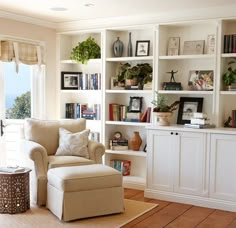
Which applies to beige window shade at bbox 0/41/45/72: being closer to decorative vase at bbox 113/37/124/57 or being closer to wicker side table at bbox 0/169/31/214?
decorative vase at bbox 113/37/124/57

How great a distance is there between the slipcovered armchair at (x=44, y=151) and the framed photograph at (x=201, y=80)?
4.77ft

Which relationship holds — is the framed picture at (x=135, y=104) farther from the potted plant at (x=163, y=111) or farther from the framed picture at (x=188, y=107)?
the framed picture at (x=188, y=107)

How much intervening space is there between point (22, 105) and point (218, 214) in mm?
3107

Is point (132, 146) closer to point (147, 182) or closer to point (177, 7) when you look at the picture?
point (147, 182)

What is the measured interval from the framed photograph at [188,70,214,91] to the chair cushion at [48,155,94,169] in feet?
5.52

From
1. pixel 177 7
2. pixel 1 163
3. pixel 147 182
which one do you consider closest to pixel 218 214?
pixel 147 182

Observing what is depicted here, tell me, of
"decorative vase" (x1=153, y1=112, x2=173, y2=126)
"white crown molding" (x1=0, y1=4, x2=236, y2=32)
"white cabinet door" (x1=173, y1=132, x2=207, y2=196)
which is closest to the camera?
"white cabinet door" (x1=173, y1=132, x2=207, y2=196)

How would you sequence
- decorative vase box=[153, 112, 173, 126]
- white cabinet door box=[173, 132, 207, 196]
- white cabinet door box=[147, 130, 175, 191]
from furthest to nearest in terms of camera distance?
1. decorative vase box=[153, 112, 173, 126]
2. white cabinet door box=[147, 130, 175, 191]
3. white cabinet door box=[173, 132, 207, 196]

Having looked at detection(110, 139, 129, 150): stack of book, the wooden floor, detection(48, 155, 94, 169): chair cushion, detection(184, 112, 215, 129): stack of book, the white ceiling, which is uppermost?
the white ceiling

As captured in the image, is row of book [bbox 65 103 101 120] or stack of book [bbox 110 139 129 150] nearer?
stack of book [bbox 110 139 129 150]

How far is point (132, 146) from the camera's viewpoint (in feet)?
18.3

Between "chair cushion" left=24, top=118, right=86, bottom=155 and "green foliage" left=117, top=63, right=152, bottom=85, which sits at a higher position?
"green foliage" left=117, top=63, right=152, bottom=85

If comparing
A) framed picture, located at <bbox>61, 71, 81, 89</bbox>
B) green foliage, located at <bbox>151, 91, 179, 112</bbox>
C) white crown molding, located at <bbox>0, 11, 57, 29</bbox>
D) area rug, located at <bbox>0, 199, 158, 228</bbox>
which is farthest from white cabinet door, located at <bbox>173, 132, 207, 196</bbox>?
white crown molding, located at <bbox>0, 11, 57, 29</bbox>

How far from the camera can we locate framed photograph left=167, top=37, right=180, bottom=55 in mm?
5270
